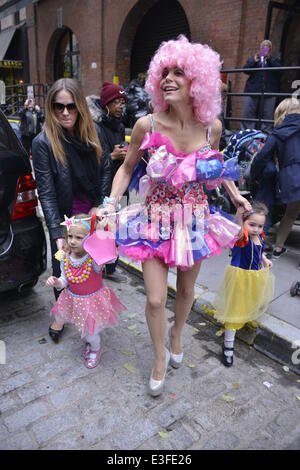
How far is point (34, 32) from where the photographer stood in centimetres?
1647

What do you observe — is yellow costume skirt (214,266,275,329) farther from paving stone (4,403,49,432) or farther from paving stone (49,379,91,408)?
paving stone (4,403,49,432)

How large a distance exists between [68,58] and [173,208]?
613 inches

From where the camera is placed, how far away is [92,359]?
261 centimetres

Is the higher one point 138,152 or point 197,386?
point 138,152

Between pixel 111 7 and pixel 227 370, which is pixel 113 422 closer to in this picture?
pixel 227 370

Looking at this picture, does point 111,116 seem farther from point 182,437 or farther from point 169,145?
point 182,437

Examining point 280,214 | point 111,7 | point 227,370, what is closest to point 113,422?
point 227,370

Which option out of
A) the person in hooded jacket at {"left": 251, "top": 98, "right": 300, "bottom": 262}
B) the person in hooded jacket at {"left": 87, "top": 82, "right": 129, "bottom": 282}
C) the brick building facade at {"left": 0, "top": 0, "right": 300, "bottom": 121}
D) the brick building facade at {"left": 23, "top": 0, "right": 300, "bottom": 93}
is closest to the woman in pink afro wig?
the person in hooded jacket at {"left": 87, "top": 82, "right": 129, "bottom": 282}

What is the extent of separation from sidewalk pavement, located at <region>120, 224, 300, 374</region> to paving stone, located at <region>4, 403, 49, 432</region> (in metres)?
1.60

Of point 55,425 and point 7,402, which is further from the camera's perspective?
point 7,402

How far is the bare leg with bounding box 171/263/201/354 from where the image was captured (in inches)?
94.3

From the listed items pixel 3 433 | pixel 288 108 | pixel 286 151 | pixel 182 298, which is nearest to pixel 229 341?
pixel 182 298
